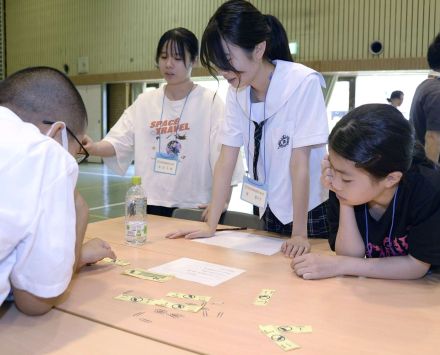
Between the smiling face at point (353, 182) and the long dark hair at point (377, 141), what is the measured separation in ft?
0.06

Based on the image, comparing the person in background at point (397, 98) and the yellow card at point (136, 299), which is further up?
the person in background at point (397, 98)

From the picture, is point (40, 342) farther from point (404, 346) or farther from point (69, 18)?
point (69, 18)

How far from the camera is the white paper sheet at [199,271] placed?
1.37 metres

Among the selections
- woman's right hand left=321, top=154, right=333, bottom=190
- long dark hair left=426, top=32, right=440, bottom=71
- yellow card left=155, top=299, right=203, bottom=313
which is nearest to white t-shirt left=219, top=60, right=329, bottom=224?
woman's right hand left=321, top=154, right=333, bottom=190

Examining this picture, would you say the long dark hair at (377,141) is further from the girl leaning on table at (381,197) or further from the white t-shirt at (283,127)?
the white t-shirt at (283,127)

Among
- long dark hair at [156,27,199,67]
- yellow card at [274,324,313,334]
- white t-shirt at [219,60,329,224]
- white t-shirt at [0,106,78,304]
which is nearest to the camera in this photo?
white t-shirt at [0,106,78,304]

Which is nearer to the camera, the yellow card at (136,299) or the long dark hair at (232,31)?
the yellow card at (136,299)

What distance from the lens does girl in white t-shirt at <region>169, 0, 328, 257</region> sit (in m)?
1.68

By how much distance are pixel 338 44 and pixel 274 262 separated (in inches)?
275

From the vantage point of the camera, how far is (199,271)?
1.45m

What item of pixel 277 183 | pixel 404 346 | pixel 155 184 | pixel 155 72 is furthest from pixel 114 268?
pixel 155 72

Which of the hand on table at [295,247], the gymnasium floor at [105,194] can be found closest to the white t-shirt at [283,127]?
the hand on table at [295,247]

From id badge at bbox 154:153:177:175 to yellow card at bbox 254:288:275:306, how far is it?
1254mm

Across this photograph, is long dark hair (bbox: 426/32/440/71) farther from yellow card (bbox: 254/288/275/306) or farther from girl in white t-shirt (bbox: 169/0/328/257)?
yellow card (bbox: 254/288/275/306)
